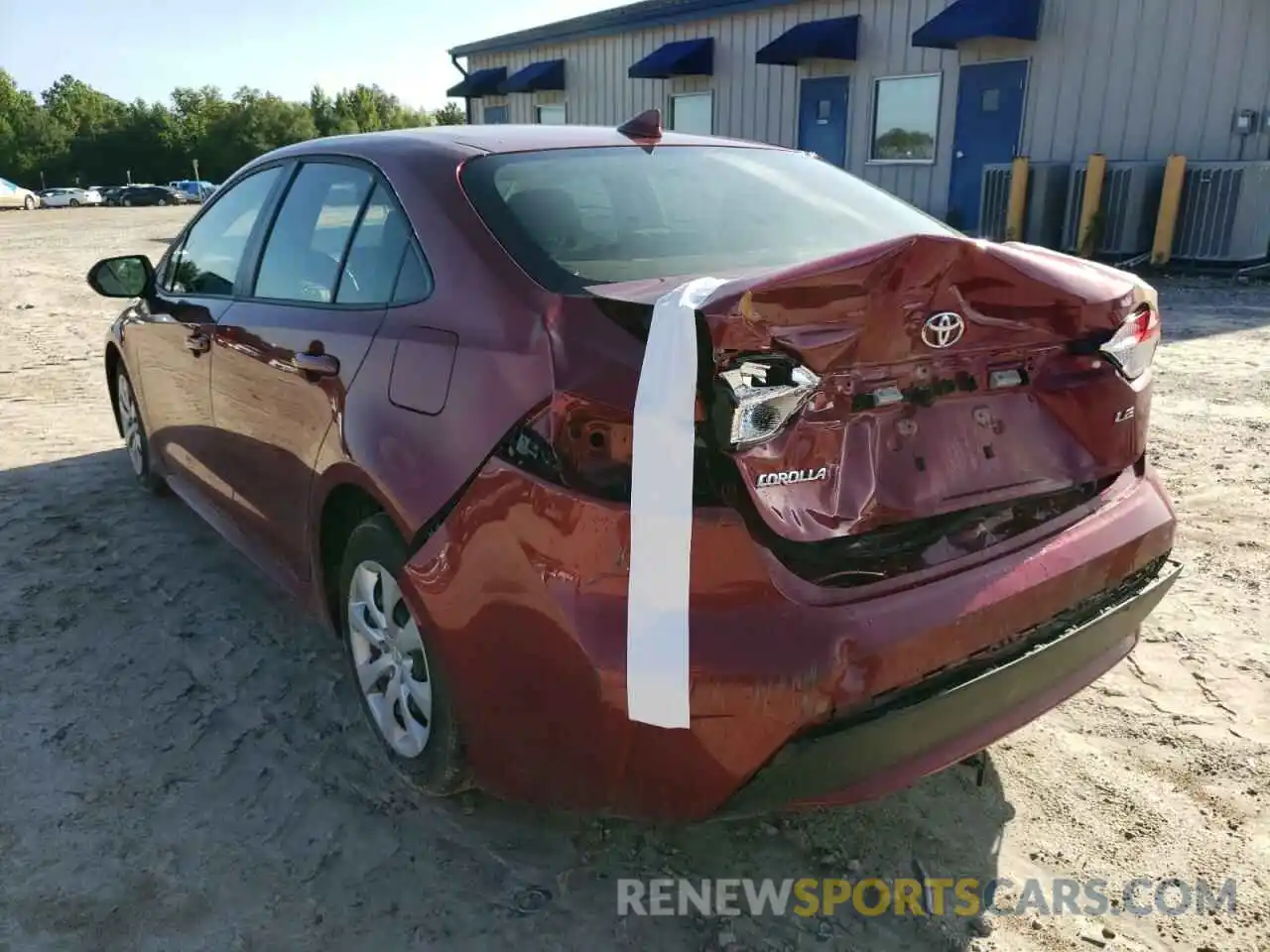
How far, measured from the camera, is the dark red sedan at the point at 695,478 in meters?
1.81

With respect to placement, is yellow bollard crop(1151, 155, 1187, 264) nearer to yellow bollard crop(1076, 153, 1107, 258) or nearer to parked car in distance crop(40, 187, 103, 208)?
yellow bollard crop(1076, 153, 1107, 258)

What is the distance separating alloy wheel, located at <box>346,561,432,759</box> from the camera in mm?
2438

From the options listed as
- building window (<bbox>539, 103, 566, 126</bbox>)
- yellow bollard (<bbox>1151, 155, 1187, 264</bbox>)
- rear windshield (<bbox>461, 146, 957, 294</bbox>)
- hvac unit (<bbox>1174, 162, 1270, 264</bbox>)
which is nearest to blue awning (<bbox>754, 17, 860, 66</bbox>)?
yellow bollard (<bbox>1151, 155, 1187, 264</bbox>)

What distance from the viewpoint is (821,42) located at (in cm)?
1419

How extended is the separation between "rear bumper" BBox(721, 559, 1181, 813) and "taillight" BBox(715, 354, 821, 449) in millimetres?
568

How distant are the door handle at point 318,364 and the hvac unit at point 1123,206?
11.6 meters

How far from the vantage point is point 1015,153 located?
43.0 ft

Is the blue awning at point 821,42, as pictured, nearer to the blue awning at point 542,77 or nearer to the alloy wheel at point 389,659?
the blue awning at point 542,77

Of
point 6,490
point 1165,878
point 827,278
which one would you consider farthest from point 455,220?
point 6,490

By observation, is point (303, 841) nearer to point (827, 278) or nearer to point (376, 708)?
point (376, 708)

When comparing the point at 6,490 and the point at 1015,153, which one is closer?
the point at 6,490

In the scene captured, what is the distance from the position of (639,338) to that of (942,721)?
0.97m

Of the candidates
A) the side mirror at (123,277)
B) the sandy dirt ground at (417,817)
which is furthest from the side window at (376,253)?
the side mirror at (123,277)

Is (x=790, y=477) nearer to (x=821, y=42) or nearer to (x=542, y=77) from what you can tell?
(x=821, y=42)
